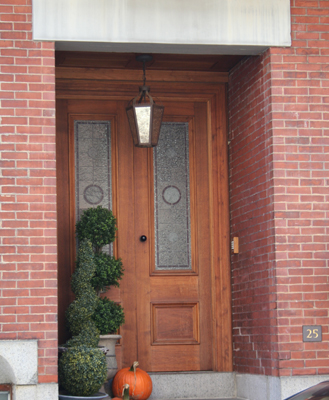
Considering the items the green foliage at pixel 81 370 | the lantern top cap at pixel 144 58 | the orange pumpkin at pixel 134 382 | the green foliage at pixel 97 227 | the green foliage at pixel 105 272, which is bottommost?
the orange pumpkin at pixel 134 382

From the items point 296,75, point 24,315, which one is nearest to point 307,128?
point 296,75

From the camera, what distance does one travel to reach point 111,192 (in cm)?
663

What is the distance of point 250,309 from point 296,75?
2.19m

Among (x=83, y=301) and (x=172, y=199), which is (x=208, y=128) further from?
(x=83, y=301)

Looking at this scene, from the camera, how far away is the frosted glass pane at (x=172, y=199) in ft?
21.8

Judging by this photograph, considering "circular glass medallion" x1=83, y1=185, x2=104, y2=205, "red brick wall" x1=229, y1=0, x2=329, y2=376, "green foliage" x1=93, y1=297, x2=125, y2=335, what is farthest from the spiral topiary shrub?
"red brick wall" x1=229, y1=0, x2=329, y2=376

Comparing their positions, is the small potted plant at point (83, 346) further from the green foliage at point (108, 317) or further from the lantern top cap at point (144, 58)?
the lantern top cap at point (144, 58)

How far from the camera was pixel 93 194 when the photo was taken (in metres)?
6.59

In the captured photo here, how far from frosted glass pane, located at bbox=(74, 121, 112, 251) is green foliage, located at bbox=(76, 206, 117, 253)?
0.35 m

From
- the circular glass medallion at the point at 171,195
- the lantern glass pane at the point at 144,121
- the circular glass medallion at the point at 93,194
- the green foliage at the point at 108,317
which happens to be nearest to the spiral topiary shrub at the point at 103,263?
the green foliage at the point at 108,317

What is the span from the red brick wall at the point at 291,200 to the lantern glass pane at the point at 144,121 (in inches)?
39.3

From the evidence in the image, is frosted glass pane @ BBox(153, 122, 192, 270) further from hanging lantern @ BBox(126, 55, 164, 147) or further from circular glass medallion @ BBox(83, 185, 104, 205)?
hanging lantern @ BBox(126, 55, 164, 147)

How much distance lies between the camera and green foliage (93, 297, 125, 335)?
6.02m

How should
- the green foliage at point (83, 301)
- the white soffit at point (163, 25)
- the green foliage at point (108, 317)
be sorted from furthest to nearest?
the green foliage at point (108, 317) → the green foliage at point (83, 301) → the white soffit at point (163, 25)
